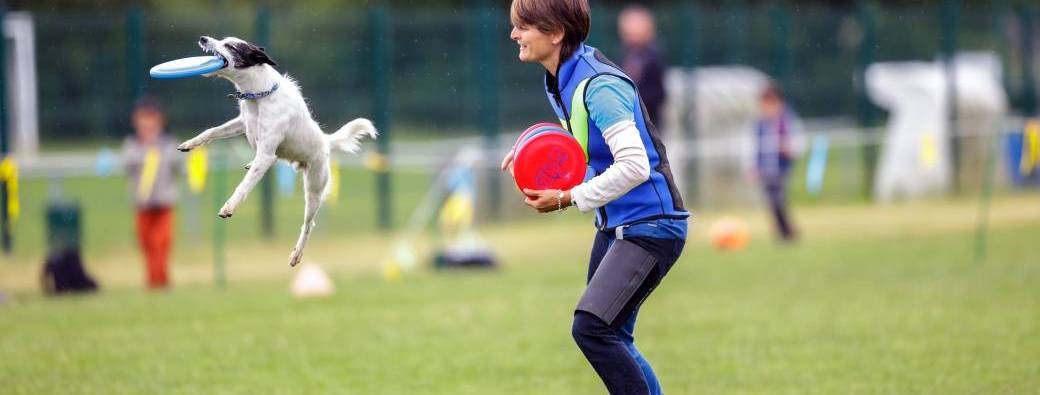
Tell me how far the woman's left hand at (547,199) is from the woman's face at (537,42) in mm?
565

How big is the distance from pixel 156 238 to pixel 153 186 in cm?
52

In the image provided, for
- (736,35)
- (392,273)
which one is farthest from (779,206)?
(736,35)

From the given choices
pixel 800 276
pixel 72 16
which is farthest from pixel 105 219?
pixel 800 276

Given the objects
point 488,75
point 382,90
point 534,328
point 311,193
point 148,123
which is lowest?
point 534,328

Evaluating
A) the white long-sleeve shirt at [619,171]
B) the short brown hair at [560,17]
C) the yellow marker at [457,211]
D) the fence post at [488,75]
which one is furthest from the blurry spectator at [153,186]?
the white long-sleeve shirt at [619,171]

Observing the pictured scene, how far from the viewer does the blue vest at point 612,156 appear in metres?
5.20

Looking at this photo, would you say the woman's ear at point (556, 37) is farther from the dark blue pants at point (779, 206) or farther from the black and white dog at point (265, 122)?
the dark blue pants at point (779, 206)

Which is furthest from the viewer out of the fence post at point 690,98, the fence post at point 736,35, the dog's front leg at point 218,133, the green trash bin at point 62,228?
the fence post at point 736,35

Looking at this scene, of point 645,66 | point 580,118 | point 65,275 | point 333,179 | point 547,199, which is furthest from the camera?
point 645,66

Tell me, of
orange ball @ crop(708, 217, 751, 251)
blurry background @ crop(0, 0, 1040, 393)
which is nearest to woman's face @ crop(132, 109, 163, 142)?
blurry background @ crop(0, 0, 1040, 393)

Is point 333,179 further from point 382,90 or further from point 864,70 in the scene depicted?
point 864,70

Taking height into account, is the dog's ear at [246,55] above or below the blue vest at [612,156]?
above

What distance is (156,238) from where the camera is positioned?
1285cm

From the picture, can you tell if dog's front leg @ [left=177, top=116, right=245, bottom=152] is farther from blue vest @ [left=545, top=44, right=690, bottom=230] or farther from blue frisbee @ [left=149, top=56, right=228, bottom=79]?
blue vest @ [left=545, top=44, right=690, bottom=230]
